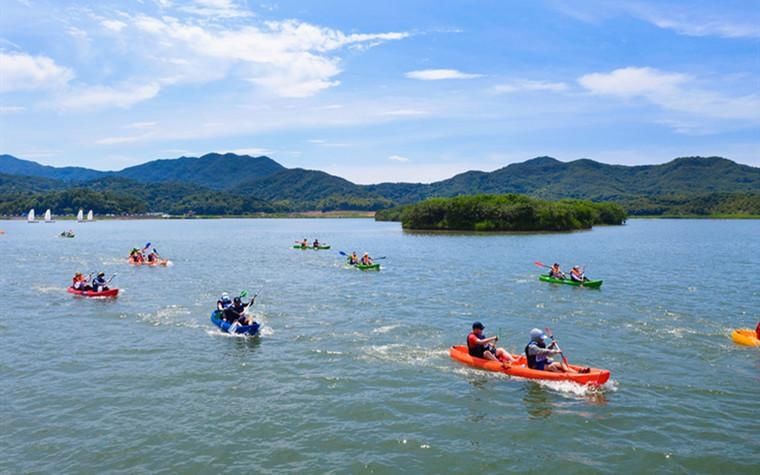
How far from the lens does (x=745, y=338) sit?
2528cm

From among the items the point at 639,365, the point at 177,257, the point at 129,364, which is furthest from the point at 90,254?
the point at 639,365

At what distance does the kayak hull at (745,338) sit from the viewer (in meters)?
25.0

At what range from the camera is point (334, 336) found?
2738 cm

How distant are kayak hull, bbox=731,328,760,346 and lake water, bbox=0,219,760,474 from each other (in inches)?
35.1

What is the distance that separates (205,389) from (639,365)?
53.0 ft

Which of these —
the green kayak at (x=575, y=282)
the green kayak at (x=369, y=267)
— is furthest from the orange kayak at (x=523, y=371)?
the green kayak at (x=369, y=267)

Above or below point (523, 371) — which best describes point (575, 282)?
above

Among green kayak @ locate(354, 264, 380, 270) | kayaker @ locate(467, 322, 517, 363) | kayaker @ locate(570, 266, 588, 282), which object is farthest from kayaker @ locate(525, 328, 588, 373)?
green kayak @ locate(354, 264, 380, 270)

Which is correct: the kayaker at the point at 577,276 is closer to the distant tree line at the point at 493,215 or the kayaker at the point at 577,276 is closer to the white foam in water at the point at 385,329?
→ the white foam in water at the point at 385,329

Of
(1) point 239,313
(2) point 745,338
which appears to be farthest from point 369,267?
(2) point 745,338

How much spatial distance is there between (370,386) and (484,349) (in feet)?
15.8

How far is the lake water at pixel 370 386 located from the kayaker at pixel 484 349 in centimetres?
86

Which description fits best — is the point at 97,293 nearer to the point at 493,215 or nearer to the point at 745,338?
the point at 745,338

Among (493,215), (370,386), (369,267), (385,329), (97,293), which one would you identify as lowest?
(370,386)
